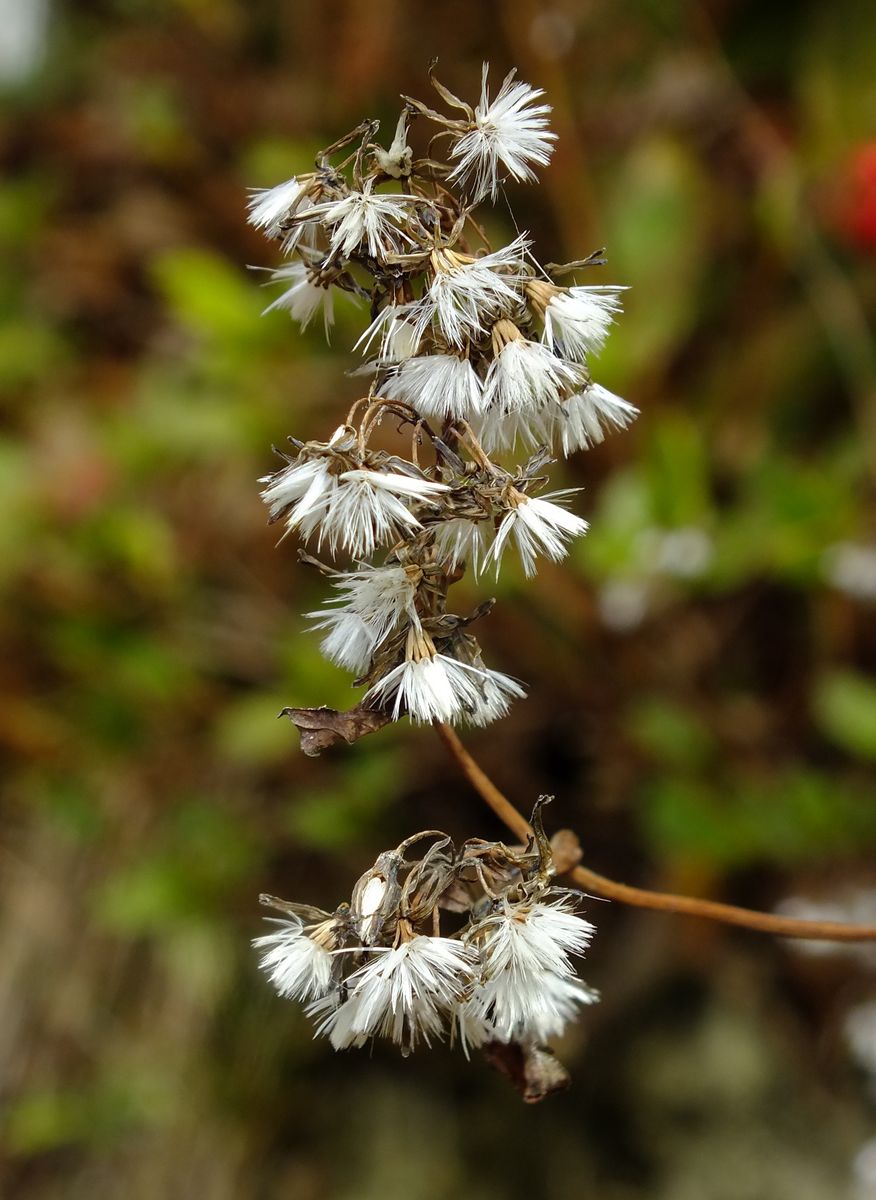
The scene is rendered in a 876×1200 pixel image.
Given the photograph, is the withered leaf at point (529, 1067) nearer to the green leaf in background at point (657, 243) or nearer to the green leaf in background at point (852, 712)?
the green leaf in background at point (852, 712)

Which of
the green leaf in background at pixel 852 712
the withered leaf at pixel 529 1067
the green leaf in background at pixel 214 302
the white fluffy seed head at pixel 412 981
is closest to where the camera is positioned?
the white fluffy seed head at pixel 412 981

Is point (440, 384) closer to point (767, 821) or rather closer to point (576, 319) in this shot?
point (576, 319)

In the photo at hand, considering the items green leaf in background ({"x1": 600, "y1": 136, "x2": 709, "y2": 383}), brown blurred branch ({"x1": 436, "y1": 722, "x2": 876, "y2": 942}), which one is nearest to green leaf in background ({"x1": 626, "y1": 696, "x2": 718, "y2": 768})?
green leaf in background ({"x1": 600, "y1": 136, "x2": 709, "y2": 383})

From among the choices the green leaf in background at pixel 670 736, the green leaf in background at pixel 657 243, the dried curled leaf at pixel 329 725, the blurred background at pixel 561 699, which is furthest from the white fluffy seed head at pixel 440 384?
the green leaf in background at pixel 657 243

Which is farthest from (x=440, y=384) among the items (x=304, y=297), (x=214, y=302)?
(x=214, y=302)

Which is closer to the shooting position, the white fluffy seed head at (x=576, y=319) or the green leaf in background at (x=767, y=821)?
the white fluffy seed head at (x=576, y=319)

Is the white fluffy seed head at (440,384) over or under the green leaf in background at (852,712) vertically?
under

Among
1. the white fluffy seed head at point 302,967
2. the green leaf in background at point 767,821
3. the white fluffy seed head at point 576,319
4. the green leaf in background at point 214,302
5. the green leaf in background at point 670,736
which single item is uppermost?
the green leaf in background at point 214,302
